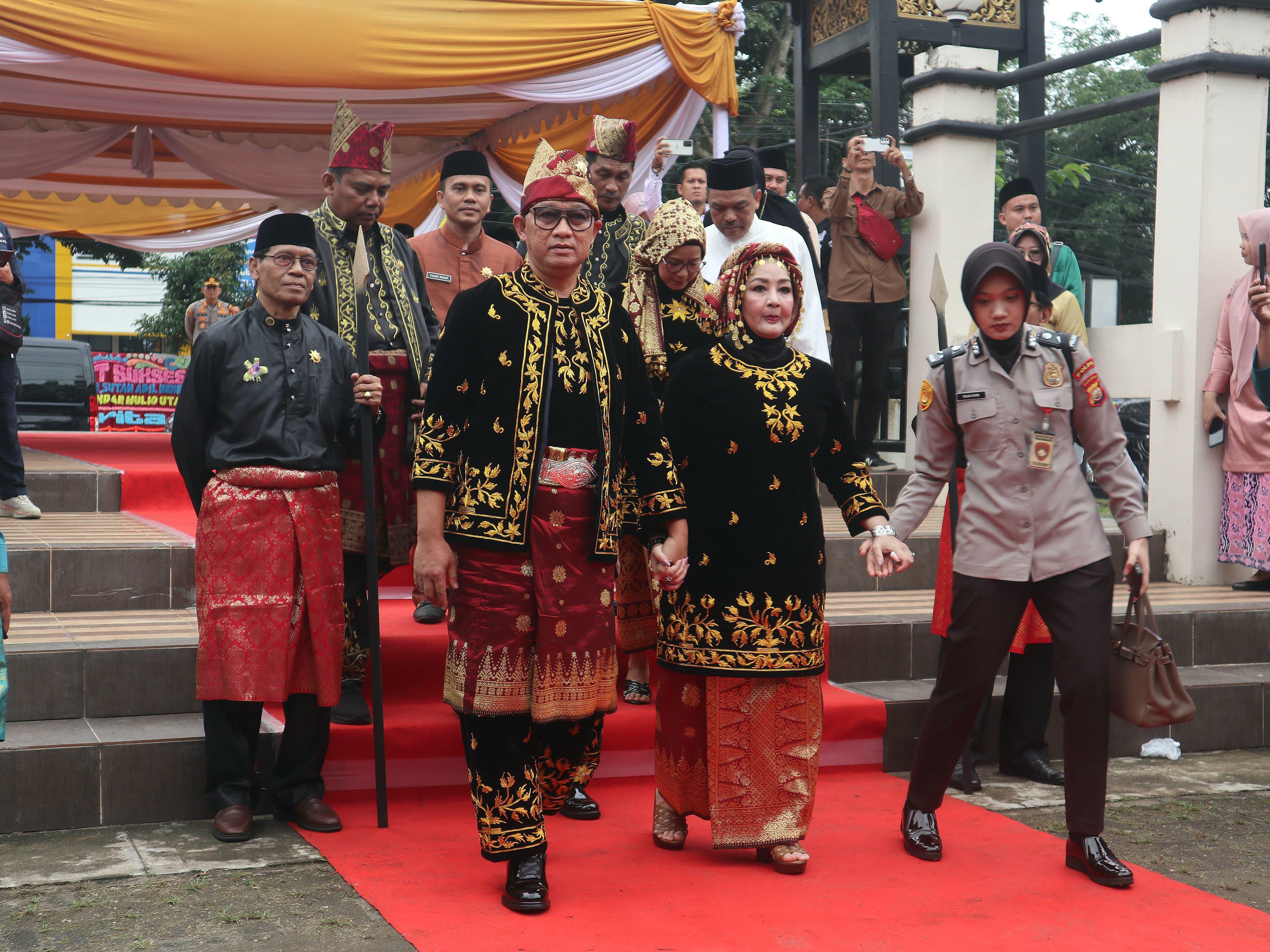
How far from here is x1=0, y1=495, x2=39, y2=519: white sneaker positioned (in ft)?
20.3

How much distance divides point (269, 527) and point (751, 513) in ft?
4.75

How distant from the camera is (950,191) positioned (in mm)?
8227

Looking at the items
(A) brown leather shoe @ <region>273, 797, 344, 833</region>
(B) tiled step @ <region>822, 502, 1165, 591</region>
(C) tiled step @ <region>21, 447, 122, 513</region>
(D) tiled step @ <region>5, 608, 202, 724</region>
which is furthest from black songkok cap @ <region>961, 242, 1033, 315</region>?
(C) tiled step @ <region>21, 447, 122, 513</region>

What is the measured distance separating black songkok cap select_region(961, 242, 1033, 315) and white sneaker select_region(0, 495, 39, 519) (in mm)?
4616

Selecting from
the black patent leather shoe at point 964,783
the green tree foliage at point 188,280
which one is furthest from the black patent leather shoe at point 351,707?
the green tree foliage at point 188,280

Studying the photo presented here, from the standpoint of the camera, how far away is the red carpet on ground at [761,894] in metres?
3.22

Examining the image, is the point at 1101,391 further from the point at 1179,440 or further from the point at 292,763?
the point at 1179,440

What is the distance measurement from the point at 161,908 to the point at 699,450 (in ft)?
6.34

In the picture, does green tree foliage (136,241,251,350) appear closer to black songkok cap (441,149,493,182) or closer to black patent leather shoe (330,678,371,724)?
black songkok cap (441,149,493,182)

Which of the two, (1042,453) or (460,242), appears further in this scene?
(460,242)

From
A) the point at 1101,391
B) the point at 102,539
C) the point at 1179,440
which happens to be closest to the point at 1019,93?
the point at 1179,440

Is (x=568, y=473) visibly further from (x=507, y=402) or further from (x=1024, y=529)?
(x=1024, y=529)

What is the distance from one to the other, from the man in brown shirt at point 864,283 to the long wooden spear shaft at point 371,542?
4.06 m

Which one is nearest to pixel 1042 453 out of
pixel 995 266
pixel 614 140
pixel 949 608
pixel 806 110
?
pixel 995 266
